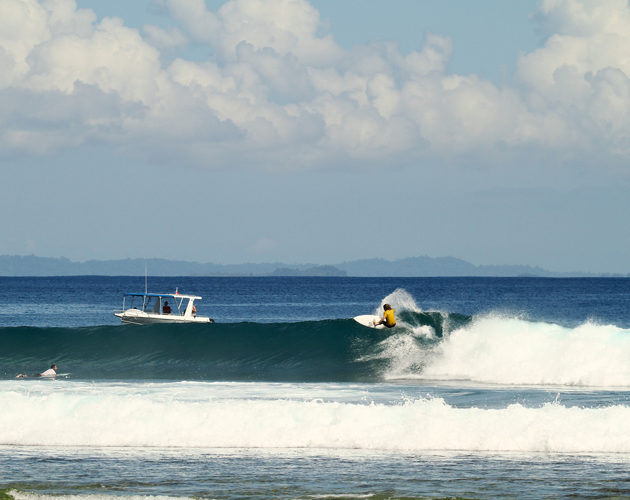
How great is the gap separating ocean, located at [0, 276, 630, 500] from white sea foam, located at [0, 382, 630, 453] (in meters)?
0.04

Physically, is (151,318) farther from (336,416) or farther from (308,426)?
(308,426)

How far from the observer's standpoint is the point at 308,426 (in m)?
18.6

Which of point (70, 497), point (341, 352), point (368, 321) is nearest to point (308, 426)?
point (70, 497)

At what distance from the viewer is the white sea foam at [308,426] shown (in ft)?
57.7

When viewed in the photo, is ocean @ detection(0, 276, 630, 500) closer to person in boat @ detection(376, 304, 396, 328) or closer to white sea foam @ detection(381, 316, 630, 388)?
white sea foam @ detection(381, 316, 630, 388)

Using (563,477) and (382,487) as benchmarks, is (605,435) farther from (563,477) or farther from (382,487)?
(382,487)

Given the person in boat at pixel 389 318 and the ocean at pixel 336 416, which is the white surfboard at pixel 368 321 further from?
the person in boat at pixel 389 318

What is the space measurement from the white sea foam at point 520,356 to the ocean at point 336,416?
0.07m

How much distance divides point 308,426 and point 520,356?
1404cm

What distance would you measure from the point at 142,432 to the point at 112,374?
14.2 m

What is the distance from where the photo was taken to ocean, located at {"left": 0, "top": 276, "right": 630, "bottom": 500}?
14492 millimetres

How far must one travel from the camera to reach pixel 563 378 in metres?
28.4

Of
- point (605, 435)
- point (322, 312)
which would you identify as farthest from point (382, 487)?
point (322, 312)

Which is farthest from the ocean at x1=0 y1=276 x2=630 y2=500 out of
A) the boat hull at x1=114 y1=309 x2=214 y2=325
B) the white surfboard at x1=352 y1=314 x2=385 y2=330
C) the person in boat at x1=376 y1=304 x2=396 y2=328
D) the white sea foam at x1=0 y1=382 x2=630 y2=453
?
the boat hull at x1=114 y1=309 x2=214 y2=325
